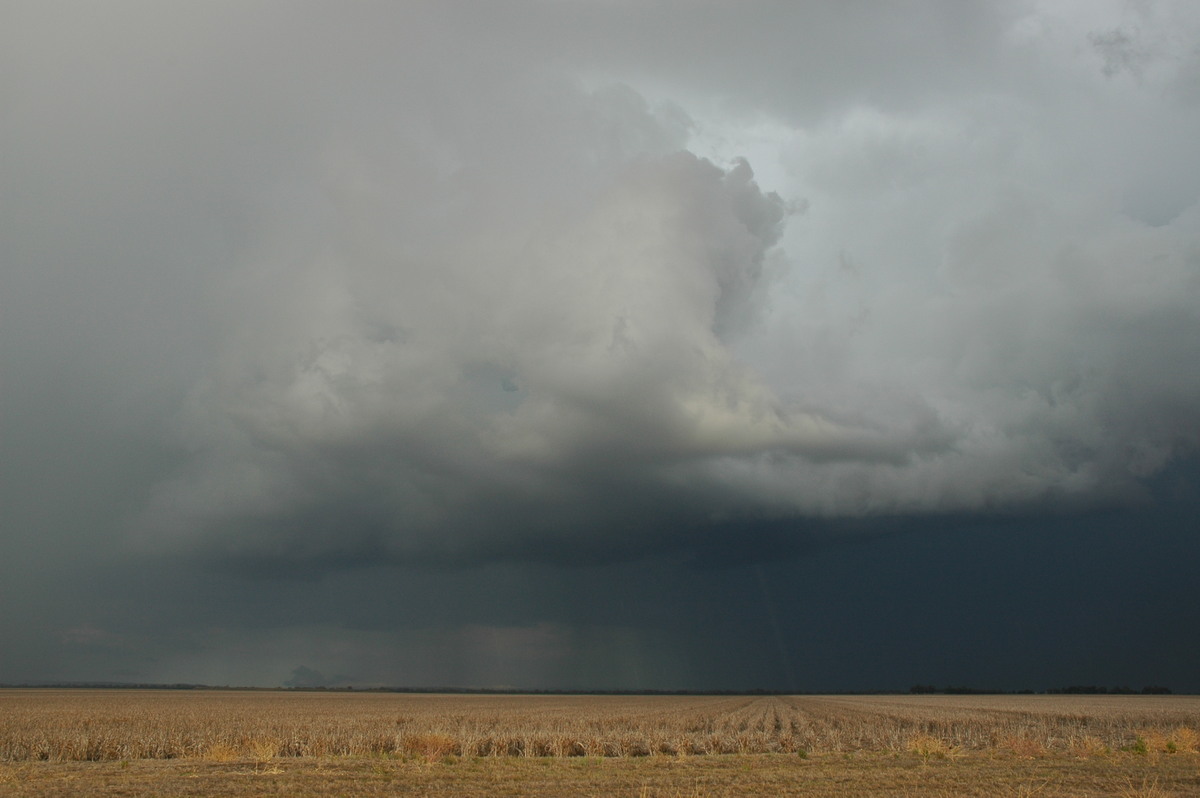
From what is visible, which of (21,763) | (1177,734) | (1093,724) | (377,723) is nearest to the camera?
(21,763)

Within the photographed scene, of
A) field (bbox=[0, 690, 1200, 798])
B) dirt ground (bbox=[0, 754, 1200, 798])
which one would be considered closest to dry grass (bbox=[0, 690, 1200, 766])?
field (bbox=[0, 690, 1200, 798])

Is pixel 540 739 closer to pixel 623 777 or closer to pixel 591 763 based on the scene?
pixel 591 763

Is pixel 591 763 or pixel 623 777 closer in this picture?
pixel 623 777

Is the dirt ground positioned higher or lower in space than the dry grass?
higher

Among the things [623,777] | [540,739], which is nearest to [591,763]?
[623,777]

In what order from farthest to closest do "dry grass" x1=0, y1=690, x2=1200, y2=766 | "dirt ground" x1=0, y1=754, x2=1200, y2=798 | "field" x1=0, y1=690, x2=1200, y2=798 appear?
"dry grass" x1=0, y1=690, x2=1200, y2=766 < "field" x1=0, y1=690, x2=1200, y2=798 < "dirt ground" x1=0, y1=754, x2=1200, y2=798

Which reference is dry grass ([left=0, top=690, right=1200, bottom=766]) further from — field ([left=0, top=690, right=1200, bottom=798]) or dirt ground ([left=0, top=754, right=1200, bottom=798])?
dirt ground ([left=0, top=754, right=1200, bottom=798])

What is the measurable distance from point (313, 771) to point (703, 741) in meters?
20.7

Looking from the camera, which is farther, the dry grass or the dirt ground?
the dry grass

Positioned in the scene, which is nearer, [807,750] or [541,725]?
[807,750]

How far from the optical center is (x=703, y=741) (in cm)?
3956

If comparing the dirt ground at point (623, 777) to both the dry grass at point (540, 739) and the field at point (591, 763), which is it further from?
the dry grass at point (540, 739)

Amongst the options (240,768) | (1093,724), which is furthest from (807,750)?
(1093,724)

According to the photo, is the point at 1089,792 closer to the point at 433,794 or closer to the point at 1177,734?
the point at 433,794
